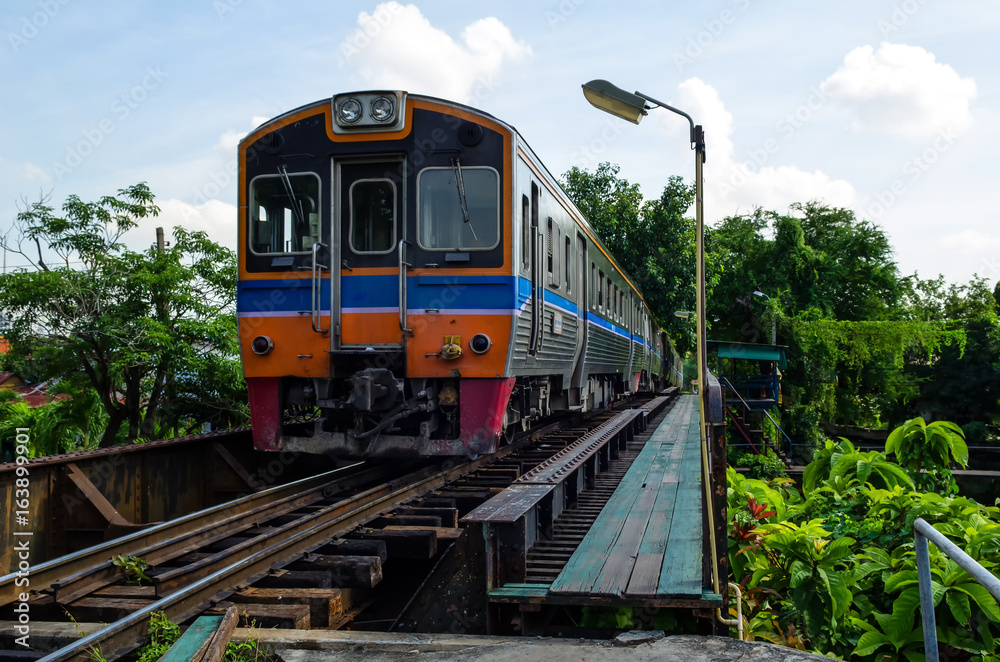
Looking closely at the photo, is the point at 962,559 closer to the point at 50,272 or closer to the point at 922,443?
the point at 922,443

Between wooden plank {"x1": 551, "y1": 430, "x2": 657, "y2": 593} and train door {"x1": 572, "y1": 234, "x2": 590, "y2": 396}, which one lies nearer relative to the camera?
wooden plank {"x1": 551, "y1": 430, "x2": 657, "y2": 593}

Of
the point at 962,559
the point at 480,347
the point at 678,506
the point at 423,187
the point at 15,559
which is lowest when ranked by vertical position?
the point at 15,559

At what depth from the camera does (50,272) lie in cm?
1240

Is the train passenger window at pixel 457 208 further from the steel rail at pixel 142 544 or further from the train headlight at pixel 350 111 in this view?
the steel rail at pixel 142 544

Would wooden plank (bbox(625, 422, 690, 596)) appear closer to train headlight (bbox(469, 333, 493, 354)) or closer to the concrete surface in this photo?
the concrete surface

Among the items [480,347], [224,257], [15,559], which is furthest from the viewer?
[224,257]

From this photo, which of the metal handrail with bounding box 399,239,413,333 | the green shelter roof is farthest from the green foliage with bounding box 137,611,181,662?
the green shelter roof

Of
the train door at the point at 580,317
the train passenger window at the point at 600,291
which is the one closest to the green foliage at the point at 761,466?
the train passenger window at the point at 600,291

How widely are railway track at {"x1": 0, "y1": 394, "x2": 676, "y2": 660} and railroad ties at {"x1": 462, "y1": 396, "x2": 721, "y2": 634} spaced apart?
0.07m

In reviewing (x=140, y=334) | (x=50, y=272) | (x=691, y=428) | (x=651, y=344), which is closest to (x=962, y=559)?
(x=691, y=428)

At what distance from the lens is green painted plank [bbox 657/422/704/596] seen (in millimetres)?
3473

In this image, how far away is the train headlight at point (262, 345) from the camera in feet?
21.9

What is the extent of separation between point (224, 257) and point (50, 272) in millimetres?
2778

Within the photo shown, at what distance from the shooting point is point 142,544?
4.96m
